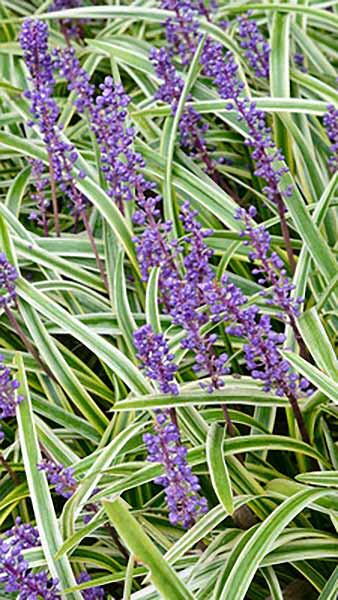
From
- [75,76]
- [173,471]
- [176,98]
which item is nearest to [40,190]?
[75,76]

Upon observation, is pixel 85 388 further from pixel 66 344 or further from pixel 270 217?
pixel 270 217

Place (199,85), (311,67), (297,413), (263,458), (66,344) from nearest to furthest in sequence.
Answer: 1. (297,413)
2. (263,458)
3. (66,344)
4. (199,85)
5. (311,67)

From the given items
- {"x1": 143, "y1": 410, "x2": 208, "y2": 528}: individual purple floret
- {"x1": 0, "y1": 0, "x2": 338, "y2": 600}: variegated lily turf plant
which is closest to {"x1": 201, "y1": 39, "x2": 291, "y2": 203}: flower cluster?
{"x1": 0, "y1": 0, "x2": 338, "y2": 600}: variegated lily turf plant

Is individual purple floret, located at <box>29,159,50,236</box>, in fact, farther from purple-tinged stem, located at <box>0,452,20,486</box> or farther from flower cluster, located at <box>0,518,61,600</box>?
flower cluster, located at <box>0,518,61,600</box>

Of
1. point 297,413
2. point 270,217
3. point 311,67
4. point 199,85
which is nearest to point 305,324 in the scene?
point 297,413

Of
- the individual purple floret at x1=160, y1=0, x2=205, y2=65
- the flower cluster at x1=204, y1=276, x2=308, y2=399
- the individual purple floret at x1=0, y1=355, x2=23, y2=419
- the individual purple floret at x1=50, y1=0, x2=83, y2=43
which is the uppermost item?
the individual purple floret at x1=50, y1=0, x2=83, y2=43

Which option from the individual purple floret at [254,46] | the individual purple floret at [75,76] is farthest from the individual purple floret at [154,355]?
the individual purple floret at [254,46]
